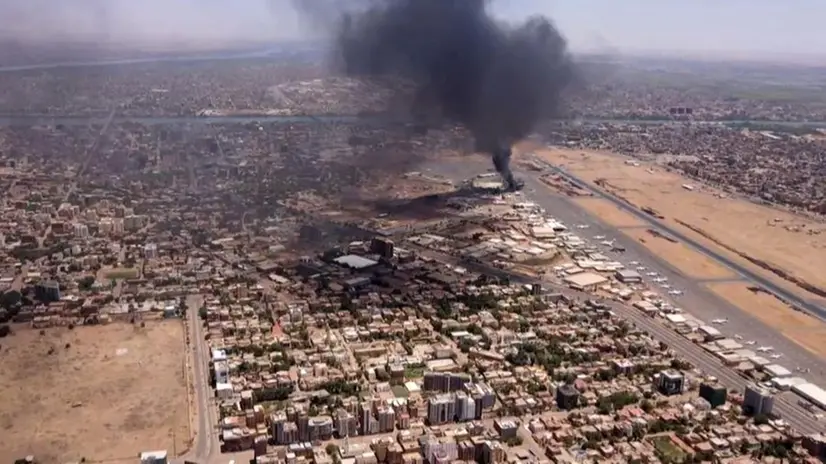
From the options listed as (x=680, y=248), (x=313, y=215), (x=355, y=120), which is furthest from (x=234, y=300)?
(x=355, y=120)

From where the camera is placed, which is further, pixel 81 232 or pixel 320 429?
pixel 81 232

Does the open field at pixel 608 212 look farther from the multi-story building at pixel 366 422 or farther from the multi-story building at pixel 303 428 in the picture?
the multi-story building at pixel 303 428

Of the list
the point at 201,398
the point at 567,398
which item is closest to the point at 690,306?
the point at 567,398

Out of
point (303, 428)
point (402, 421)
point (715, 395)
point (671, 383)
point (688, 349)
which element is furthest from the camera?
point (688, 349)

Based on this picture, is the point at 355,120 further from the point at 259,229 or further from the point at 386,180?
the point at 259,229

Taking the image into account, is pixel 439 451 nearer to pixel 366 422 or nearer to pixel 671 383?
pixel 366 422

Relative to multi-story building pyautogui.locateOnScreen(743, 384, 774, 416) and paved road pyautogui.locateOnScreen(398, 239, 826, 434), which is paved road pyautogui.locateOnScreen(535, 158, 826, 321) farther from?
multi-story building pyautogui.locateOnScreen(743, 384, 774, 416)
